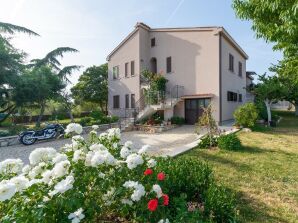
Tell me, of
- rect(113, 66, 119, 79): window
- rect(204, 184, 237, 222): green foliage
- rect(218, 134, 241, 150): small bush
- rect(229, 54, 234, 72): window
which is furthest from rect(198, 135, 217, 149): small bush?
rect(113, 66, 119, 79): window

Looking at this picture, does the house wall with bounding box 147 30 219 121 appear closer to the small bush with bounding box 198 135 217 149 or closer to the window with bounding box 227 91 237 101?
the window with bounding box 227 91 237 101

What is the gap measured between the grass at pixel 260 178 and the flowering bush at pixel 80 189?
209 centimetres

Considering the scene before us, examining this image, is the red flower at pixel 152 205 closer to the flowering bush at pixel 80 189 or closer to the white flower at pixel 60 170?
the flowering bush at pixel 80 189

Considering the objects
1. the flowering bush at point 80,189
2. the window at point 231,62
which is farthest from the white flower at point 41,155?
the window at point 231,62

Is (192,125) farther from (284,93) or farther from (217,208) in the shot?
(217,208)

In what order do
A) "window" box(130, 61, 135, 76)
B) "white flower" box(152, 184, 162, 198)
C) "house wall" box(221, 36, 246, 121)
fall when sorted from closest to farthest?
"white flower" box(152, 184, 162, 198), "house wall" box(221, 36, 246, 121), "window" box(130, 61, 135, 76)

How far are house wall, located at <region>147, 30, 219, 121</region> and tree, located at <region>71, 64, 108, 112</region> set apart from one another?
1119cm

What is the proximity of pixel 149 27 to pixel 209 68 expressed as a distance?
740cm

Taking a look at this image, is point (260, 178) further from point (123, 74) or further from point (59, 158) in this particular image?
point (123, 74)

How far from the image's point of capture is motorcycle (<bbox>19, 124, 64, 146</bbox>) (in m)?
12.8

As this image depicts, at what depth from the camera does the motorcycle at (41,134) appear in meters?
12.8

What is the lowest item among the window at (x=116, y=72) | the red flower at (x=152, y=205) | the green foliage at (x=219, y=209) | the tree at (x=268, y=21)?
the green foliage at (x=219, y=209)

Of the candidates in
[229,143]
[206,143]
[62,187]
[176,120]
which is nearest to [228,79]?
[176,120]

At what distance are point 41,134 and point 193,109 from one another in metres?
11.7
